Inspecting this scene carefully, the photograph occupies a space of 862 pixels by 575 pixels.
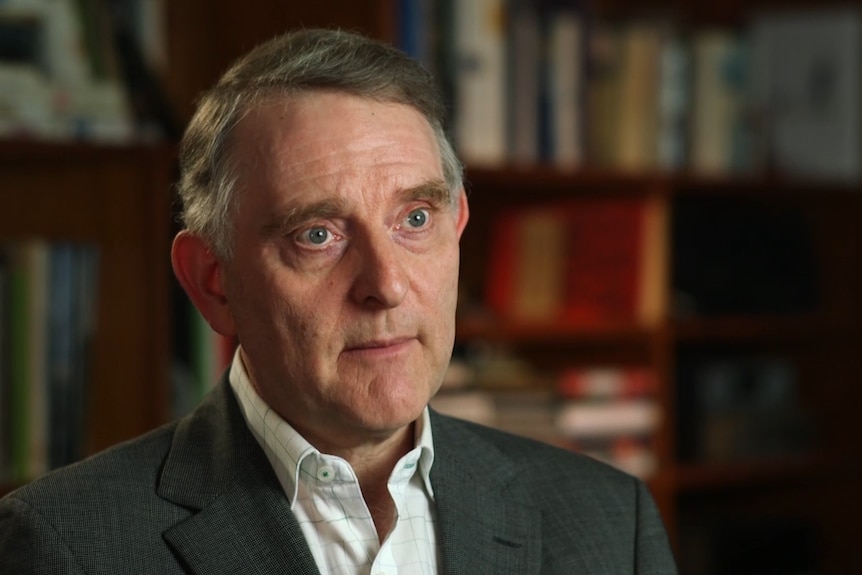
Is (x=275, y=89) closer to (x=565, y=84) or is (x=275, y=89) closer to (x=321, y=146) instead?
(x=321, y=146)

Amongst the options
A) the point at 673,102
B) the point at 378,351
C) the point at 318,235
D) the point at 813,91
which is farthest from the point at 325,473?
the point at 813,91

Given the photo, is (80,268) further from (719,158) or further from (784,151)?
(784,151)

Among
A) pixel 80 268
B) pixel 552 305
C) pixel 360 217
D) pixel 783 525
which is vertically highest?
pixel 360 217

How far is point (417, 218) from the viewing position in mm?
1269

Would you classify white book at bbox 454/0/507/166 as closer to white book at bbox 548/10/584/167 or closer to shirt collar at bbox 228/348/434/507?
white book at bbox 548/10/584/167

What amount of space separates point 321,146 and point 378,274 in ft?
0.48

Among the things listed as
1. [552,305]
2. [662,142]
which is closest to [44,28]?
[552,305]

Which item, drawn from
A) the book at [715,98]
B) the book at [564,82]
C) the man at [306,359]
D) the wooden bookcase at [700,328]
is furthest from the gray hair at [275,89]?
the book at [715,98]

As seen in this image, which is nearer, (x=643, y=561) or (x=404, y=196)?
(x=404, y=196)

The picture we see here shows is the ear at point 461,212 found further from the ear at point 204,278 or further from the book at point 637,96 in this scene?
the book at point 637,96

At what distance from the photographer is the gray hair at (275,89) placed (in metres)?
1.24

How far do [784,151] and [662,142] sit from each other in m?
0.60

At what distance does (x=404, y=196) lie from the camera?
4.09ft

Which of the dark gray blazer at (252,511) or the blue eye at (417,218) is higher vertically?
the blue eye at (417,218)
